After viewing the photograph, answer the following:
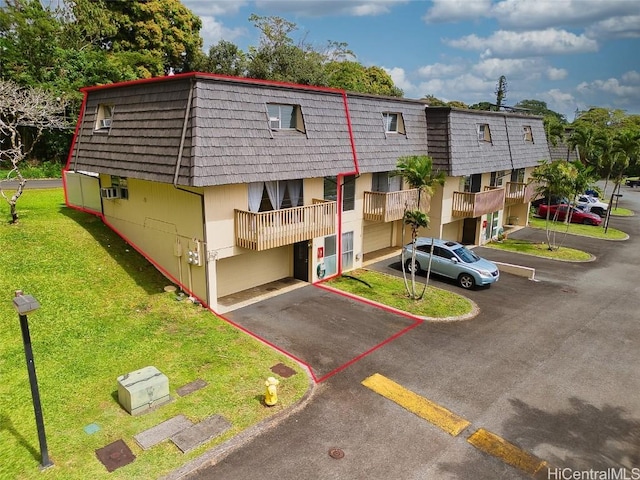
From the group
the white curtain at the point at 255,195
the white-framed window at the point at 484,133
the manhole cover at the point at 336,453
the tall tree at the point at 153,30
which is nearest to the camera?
the manhole cover at the point at 336,453

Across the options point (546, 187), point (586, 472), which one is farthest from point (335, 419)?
point (546, 187)

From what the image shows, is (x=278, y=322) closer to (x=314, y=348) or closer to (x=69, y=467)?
(x=314, y=348)

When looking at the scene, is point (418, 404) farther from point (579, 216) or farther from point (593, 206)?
point (593, 206)

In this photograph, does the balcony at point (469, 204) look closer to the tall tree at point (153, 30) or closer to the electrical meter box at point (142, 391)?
the electrical meter box at point (142, 391)

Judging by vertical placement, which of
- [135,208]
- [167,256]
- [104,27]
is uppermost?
[104,27]

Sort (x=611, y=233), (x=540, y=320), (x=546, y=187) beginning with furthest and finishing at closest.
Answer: (x=611, y=233) → (x=546, y=187) → (x=540, y=320)

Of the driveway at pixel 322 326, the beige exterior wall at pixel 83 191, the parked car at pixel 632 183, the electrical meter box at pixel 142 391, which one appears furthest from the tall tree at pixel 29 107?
the parked car at pixel 632 183

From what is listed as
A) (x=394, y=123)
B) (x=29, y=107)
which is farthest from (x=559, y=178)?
(x=29, y=107)
